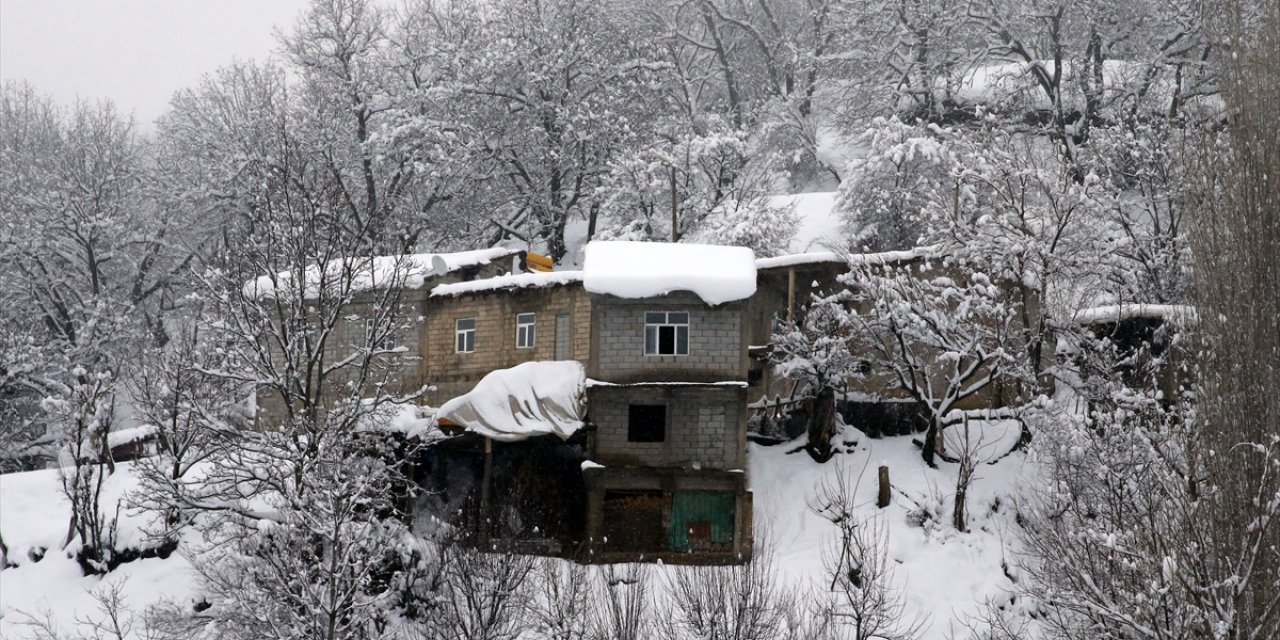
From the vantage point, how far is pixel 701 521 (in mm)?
30188

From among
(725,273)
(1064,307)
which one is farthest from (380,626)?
(1064,307)

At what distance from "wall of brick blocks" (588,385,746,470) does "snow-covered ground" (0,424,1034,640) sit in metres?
1.82

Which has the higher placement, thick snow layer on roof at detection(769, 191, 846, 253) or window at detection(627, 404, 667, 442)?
thick snow layer on roof at detection(769, 191, 846, 253)

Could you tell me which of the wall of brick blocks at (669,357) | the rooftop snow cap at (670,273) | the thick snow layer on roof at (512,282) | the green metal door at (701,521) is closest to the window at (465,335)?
the thick snow layer on roof at (512,282)

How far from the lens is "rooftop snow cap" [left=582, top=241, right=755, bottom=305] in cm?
3080

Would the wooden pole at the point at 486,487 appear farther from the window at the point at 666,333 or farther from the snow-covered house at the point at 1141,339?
A: the snow-covered house at the point at 1141,339

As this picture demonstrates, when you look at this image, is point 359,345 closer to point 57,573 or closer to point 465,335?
point 465,335

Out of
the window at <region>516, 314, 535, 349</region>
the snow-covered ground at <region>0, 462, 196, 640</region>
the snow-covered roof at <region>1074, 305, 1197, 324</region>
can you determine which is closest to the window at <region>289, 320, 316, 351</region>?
the snow-covered ground at <region>0, 462, 196, 640</region>

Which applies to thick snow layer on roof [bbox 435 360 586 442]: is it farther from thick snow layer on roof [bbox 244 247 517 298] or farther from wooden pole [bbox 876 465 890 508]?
wooden pole [bbox 876 465 890 508]

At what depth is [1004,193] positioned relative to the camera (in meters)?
32.8

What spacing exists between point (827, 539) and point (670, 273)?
687cm

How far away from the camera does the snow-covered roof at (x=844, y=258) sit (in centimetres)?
3328

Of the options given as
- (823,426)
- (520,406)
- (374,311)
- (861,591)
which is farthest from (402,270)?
(861,591)

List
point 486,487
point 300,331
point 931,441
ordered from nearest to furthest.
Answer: point 300,331 < point 486,487 < point 931,441
